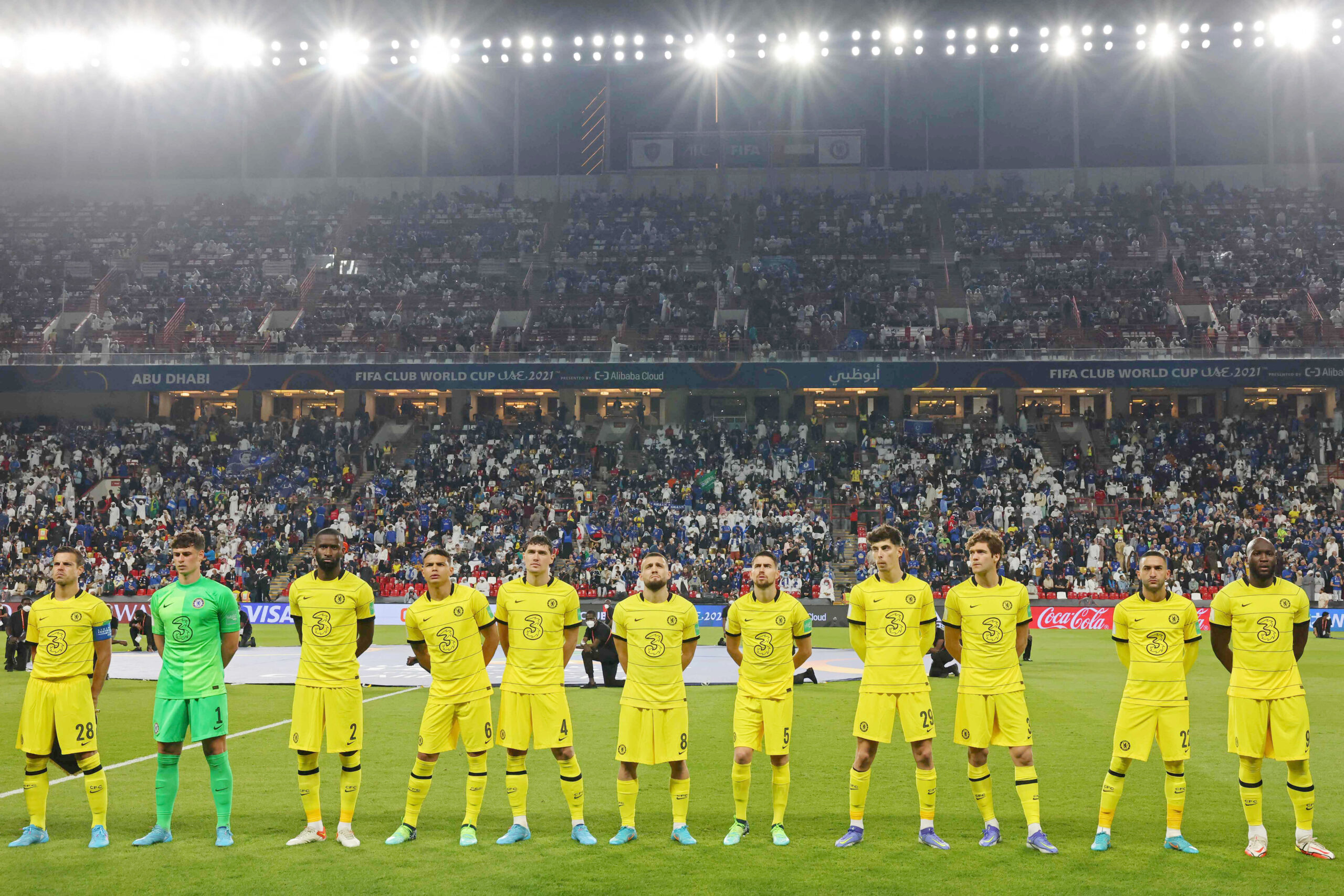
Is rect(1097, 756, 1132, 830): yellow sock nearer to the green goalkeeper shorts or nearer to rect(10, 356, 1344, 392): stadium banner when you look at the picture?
the green goalkeeper shorts

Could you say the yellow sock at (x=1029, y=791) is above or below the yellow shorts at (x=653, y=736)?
below

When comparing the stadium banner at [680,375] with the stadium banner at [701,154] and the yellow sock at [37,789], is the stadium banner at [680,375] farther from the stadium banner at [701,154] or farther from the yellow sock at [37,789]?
the yellow sock at [37,789]

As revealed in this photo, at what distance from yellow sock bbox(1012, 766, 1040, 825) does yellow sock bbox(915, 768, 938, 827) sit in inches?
26.2

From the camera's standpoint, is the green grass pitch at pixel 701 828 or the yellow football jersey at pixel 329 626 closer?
the green grass pitch at pixel 701 828

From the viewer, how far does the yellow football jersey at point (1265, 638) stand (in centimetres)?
925

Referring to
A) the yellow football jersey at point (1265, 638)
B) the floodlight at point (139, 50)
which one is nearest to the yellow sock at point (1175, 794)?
the yellow football jersey at point (1265, 638)

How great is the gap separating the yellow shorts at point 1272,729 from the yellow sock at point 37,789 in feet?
31.4

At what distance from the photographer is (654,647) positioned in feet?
31.4

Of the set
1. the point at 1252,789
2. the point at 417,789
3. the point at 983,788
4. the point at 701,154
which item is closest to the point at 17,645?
the point at 417,789

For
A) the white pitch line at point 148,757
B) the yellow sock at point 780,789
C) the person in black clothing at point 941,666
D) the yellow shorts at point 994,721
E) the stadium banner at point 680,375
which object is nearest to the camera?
the yellow shorts at point 994,721

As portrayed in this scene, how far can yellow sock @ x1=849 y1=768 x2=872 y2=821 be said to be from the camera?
9477 millimetres

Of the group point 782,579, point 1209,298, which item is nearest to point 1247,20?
point 1209,298

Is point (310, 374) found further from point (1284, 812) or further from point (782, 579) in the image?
point (1284, 812)

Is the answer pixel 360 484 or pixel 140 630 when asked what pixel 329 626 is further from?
pixel 360 484
